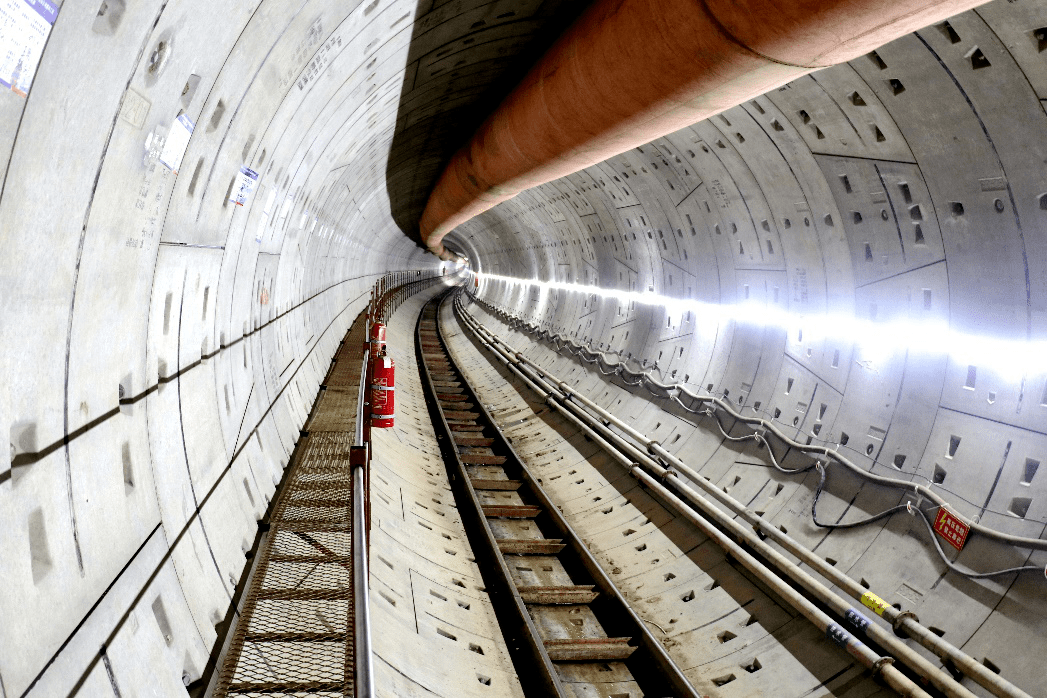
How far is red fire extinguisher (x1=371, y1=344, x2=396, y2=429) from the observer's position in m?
8.07

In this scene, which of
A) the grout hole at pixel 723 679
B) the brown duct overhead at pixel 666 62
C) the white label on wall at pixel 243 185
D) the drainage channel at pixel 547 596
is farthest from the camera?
the drainage channel at pixel 547 596

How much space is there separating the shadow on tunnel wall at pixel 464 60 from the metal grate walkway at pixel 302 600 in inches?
172

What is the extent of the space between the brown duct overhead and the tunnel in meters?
0.05

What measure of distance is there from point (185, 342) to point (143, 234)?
1126 mm

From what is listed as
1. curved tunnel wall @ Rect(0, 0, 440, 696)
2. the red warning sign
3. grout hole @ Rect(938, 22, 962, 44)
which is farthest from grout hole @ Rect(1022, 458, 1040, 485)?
curved tunnel wall @ Rect(0, 0, 440, 696)

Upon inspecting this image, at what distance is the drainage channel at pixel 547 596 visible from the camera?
243 inches

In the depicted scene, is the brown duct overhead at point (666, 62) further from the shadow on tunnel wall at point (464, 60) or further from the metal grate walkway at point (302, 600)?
the metal grate walkway at point (302, 600)

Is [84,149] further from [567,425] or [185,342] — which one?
[567,425]

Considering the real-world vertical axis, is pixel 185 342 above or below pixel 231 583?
above

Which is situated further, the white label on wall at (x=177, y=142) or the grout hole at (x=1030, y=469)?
the grout hole at (x=1030, y=469)

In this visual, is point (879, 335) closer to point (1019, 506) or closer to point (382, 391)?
point (1019, 506)

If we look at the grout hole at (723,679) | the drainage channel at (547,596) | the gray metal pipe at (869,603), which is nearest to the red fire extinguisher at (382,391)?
the drainage channel at (547,596)

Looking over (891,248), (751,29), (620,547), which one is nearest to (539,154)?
(891,248)

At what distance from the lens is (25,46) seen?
6.36 feet
